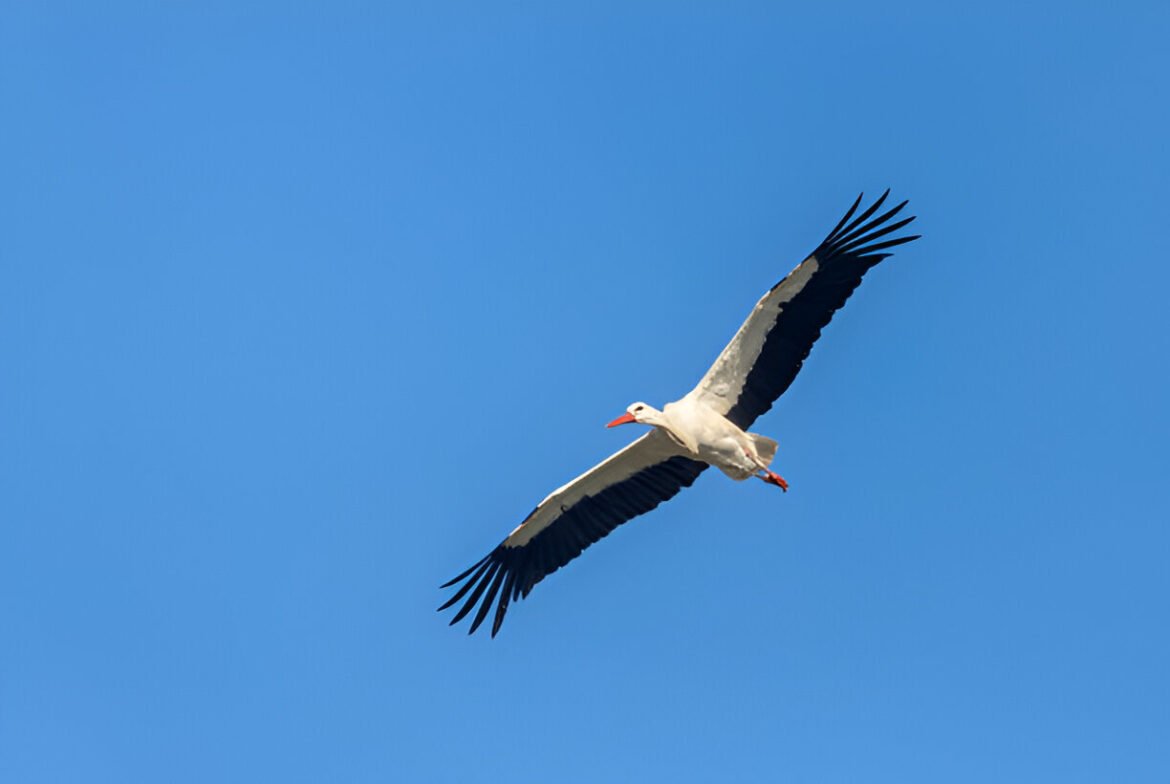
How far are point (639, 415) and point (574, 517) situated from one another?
1.80 m

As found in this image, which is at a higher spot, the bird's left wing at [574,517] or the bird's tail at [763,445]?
the bird's left wing at [574,517]

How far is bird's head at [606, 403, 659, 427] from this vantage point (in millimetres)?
21656

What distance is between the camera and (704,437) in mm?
21250

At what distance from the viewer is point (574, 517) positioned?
2275cm

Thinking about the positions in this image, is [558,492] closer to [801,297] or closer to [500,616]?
[500,616]

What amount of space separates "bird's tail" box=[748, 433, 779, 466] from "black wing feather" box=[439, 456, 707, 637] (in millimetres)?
1135

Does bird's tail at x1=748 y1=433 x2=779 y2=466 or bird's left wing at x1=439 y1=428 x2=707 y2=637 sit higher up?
bird's left wing at x1=439 y1=428 x2=707 y2=637

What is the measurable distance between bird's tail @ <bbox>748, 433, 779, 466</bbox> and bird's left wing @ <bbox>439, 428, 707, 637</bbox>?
3.64ft

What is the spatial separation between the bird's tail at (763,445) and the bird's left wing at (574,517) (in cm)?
111

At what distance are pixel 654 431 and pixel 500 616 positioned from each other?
122 inches

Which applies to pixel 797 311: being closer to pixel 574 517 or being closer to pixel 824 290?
pixel 824 290

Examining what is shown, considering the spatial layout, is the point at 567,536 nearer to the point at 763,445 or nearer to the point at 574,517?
the point at 574,517

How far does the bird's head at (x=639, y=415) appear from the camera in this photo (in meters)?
21.7

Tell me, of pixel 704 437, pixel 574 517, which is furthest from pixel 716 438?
pixel 574 517
